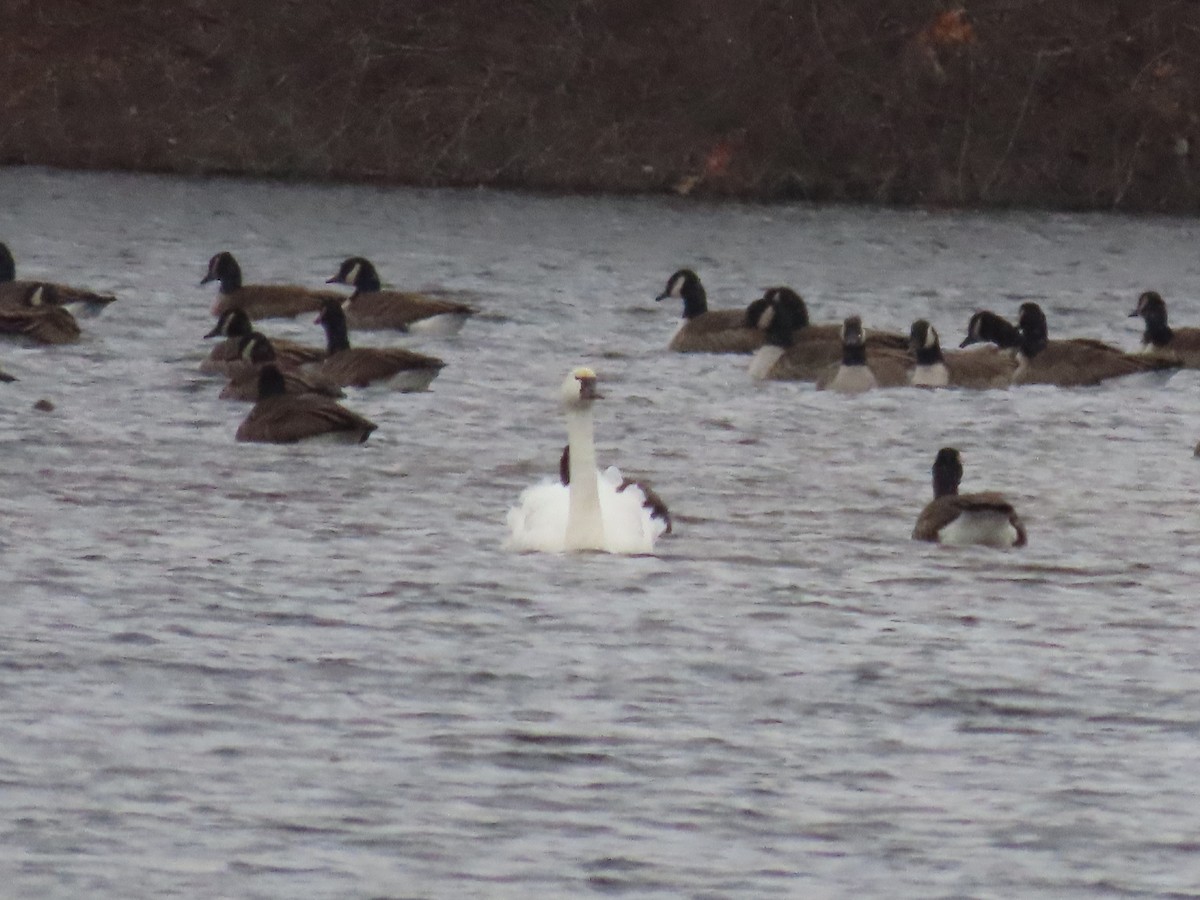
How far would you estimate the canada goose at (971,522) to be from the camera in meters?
16.3

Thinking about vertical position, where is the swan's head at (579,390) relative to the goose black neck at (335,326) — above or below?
above

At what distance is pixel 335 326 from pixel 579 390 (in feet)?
34.8

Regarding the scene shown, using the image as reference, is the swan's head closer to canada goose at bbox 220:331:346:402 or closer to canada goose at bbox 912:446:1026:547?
canada goose at bbox 912:446:1026:547

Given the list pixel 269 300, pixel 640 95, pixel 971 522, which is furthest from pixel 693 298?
pixel 640 95

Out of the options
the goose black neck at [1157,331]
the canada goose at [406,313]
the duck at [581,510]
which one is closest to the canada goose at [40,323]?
the canada goose at [406,313]

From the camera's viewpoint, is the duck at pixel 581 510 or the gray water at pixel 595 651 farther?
the duck at pixel 581 510

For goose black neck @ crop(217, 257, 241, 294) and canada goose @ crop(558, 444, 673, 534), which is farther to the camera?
goose black neck @ crop(217, 257, 241, 294)

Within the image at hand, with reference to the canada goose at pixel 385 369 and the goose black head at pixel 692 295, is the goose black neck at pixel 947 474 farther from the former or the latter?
the goose black head at pixel 692 295

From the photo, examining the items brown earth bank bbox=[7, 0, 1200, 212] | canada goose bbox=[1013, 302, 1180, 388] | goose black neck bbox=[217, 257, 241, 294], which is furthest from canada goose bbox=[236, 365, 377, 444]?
brown earth bank bbox=[7, 0, 1200, 212]

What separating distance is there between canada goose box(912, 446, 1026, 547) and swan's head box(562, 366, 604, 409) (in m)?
2.01

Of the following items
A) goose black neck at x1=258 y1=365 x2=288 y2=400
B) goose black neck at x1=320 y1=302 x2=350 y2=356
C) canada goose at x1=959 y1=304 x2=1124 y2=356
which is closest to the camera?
goose black neck at x1=258 y1=365 x2=288 y2=400

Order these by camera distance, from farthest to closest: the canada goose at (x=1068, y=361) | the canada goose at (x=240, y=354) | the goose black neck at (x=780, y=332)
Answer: the goose black neck at (x=780, y=332) < the canada goose at (x=1068, y=361) < the canada goose at (x=240, y=354)

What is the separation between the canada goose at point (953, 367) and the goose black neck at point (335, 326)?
16.1 ft

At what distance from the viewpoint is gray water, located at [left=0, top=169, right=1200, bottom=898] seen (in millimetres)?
10102
